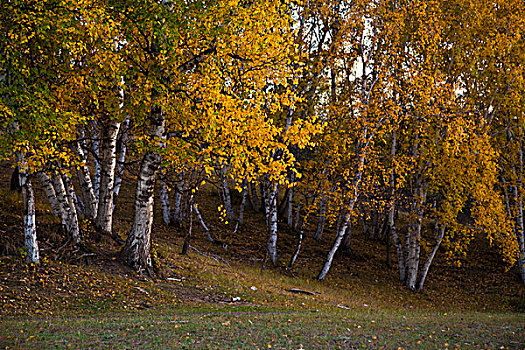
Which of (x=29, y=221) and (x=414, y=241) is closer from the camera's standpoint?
(x=29, y=221)

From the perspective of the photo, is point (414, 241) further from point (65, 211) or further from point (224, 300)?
point (65, 211)

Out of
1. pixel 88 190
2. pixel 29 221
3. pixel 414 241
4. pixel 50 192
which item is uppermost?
pixel 88 190

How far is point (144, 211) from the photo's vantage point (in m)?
13.9

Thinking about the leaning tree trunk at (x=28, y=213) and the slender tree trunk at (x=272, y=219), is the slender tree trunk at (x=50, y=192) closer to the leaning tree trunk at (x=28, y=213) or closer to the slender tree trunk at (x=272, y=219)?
the leaning tree trunk at (x=28, y=213)

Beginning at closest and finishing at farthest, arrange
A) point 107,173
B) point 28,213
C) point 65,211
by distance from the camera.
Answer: point 28,213 < point 65,211 < point 107,173

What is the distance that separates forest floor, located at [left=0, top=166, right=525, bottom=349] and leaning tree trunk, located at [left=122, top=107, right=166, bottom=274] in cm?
53

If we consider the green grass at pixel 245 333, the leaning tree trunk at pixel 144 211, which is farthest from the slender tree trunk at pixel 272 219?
the green grass at pixel 245 333

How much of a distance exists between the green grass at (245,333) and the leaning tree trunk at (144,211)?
14.7ft

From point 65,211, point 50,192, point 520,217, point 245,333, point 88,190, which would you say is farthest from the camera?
point 520,217

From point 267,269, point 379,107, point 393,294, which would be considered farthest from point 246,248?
point 379,107

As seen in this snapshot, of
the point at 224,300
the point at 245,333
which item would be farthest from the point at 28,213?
the point at 245,333

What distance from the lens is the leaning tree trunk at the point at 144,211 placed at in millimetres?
13680

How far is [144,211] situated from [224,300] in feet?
12.8

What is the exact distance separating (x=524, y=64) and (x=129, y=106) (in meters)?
19.8
